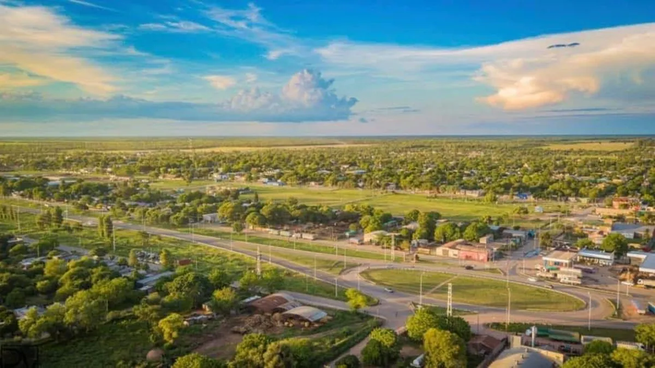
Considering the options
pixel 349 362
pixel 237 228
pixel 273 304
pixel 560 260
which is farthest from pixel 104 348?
pixel 560 260

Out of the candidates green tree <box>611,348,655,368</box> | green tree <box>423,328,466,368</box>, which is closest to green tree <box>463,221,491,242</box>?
green tree <box>423,328,466,368</box>

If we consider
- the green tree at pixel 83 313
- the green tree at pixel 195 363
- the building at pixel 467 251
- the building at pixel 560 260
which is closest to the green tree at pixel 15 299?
the green tree at pixel 83 313

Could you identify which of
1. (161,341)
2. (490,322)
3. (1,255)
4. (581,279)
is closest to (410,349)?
(490,322)

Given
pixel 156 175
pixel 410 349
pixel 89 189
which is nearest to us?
pixel 410 349

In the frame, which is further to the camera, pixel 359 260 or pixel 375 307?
pixel 359 260

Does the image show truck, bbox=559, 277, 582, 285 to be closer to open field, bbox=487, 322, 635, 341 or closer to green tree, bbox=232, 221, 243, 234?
open field, bbox=487, 322, 635, 341

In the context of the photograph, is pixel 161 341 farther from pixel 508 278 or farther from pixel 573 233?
pixel 573 233
